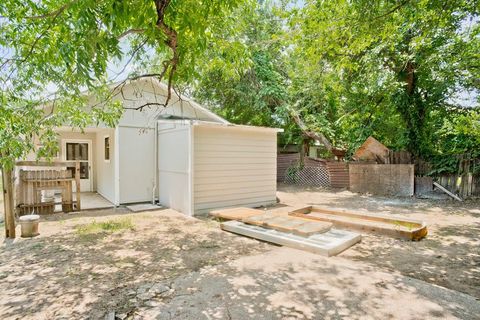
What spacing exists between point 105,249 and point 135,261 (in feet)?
2.73

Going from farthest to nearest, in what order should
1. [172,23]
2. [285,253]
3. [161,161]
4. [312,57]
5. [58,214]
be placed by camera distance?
[161,161], [58,214], [312,57], [285,253], [172,23]

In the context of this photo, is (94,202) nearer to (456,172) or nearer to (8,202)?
(8,202)

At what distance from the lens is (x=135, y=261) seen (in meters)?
4.02

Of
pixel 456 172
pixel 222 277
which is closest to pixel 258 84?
pixel 456 172

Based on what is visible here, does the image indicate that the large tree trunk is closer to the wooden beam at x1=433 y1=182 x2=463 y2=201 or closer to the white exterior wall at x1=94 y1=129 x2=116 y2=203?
the wooden beam at x1=433 y1=182 x2=463 y2=201

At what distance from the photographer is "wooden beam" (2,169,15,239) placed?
4727 millimetres

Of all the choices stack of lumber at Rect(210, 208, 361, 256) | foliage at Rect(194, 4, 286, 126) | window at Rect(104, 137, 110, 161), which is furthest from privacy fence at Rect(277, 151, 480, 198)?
window at Rect(104, 137, 110, 161)

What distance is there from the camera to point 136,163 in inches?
329

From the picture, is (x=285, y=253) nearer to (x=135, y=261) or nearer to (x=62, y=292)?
(x=135, y=261)

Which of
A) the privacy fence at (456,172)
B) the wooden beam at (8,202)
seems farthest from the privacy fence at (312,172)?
the wooden beam at (8,202)

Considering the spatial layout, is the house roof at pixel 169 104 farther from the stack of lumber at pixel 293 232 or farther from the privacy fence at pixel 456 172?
the privacy fence at pixel 456 172

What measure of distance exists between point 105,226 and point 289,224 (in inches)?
152

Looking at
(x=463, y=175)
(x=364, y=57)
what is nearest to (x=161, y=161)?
(x=364, y=57)

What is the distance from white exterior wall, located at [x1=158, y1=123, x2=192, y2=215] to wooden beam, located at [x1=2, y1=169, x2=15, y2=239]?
136 inches
